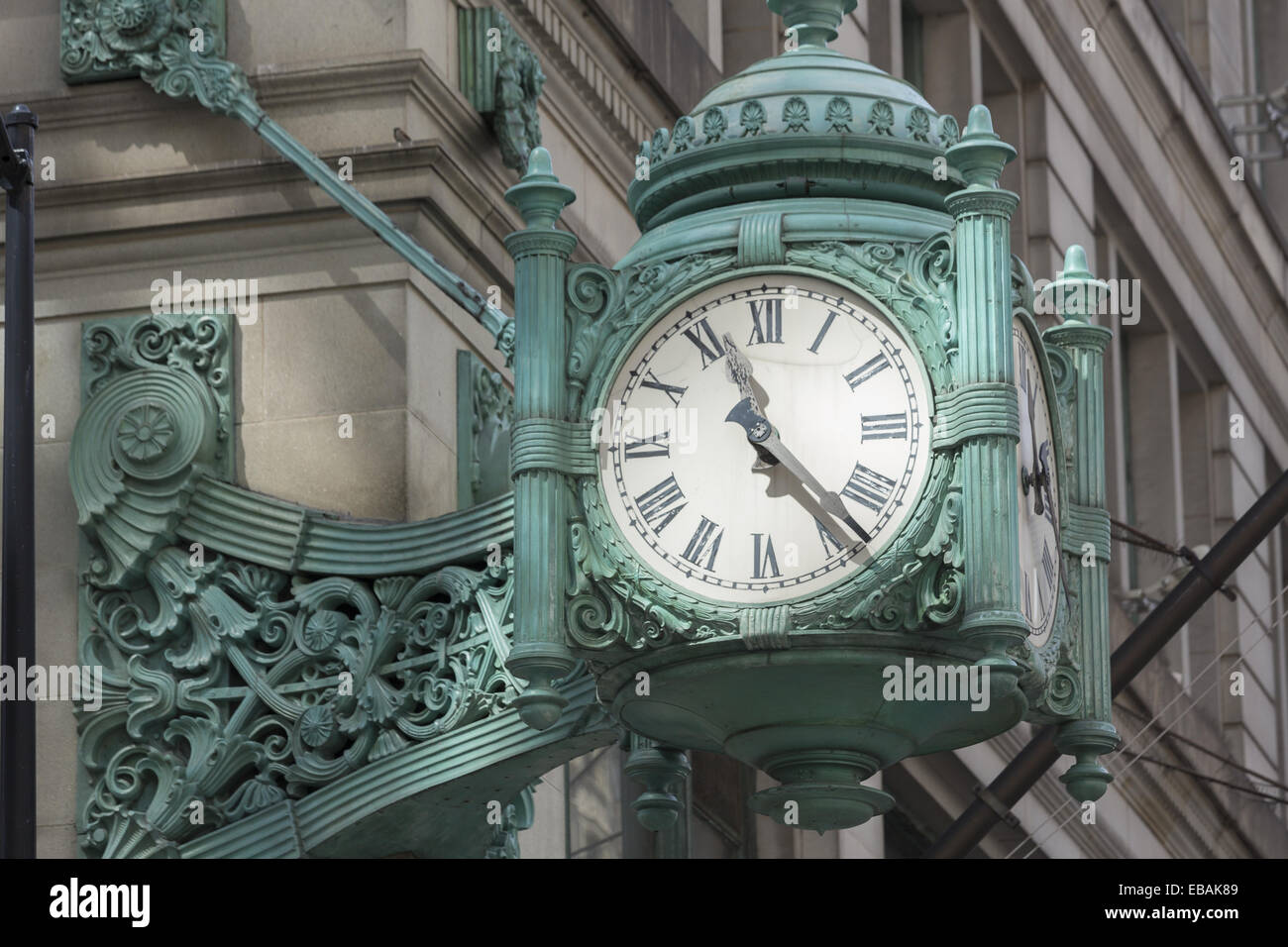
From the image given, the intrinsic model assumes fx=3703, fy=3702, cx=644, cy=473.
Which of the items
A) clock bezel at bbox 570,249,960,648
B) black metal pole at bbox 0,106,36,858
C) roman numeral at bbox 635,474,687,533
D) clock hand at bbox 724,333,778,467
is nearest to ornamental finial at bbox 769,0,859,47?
clock bezel at bbox 570,249,960,648

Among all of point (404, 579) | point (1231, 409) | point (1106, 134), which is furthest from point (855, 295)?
point (1231, 409)

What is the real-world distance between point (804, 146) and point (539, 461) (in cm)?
138

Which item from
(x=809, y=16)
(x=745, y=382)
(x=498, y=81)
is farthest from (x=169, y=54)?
(x=745, y=382)

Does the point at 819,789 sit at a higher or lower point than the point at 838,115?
lower

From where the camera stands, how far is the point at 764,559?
11.3 m

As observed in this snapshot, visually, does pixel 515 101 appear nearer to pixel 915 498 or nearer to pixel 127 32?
pixel 127 32

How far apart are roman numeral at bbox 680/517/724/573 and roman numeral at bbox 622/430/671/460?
10.9 inches

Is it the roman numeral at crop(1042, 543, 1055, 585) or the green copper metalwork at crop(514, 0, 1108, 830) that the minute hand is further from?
the roman numeral at crop(1042, 543, 1055, 585)

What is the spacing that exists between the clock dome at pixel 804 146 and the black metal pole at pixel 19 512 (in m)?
2.12

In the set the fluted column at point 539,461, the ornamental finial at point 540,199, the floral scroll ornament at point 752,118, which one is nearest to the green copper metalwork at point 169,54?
the ornamental finial at point 540,199

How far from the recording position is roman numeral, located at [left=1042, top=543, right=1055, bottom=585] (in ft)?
38.5

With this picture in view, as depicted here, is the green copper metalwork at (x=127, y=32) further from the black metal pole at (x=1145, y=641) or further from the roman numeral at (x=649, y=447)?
the black metal pole at (x=1145, y=641)

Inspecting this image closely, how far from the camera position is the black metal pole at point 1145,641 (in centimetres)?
1842

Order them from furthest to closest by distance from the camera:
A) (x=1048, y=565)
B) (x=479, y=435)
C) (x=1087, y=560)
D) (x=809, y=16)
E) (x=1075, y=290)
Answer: (x=479, y=435)
(x=1075, y=290)
(x=809, y=16)
(x=1087, y=560)
(x=1048, y=565)
